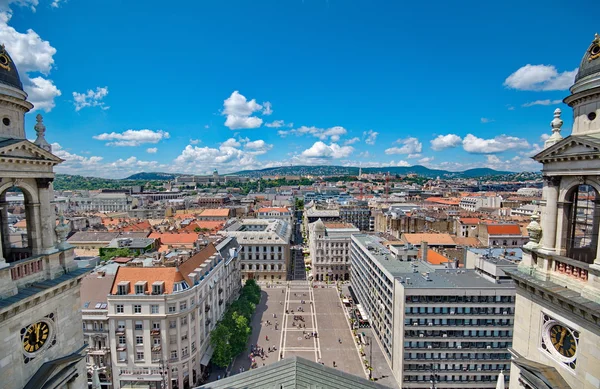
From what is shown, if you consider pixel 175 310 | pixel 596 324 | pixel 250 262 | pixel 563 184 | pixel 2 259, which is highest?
pixel 563 184

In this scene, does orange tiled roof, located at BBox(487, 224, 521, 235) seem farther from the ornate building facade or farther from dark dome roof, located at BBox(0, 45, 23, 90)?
dark dome roof, located at BBox(0, 45, 23, 90)

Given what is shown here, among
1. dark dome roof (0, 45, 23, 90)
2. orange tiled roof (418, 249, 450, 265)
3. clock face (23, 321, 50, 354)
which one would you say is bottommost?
orange tiled roof (418, 249, 450, 265)

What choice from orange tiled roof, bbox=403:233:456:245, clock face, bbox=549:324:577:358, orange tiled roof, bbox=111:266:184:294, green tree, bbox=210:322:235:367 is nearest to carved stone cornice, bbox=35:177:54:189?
clock face, bbox=549:324:577:358

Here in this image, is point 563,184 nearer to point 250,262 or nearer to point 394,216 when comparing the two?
point 250,262

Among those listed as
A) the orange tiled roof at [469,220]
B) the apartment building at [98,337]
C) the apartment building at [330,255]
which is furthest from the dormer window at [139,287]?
the orange tiled roof at [469,220]

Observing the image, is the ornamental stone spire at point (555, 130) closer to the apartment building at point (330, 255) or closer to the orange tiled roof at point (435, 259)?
the orange tiled roof at point (435, 259)

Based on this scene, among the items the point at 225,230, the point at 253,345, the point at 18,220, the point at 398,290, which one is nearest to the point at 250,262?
the point at 225,230
